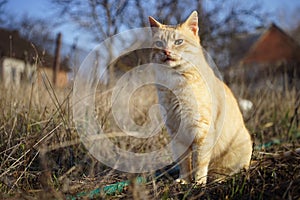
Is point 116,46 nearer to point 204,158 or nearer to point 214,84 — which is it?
point 214,84

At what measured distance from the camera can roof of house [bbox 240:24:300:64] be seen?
18641 millimetres

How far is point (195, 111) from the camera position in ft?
5.93

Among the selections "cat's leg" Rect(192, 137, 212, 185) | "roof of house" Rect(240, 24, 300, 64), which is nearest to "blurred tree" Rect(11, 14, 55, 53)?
"cat's leg" Rect(192, 137, 212, 185)

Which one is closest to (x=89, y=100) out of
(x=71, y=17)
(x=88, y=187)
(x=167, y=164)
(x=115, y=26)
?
(x=167, y=164)

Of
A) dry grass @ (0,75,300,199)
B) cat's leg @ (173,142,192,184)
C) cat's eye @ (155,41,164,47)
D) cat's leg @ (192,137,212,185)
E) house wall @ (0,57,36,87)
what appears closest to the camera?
dry grass @ (0,75,300,199)

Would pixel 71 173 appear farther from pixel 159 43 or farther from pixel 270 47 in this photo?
pixel 270 47

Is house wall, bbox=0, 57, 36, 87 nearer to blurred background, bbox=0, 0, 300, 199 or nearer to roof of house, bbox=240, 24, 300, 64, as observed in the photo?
blurred background, bbox=0, 0, 300, 199

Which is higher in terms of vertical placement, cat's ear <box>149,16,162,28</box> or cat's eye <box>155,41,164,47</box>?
cat's ear <box>149,16,162,28</box>

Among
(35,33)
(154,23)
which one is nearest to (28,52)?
A: (35,33)

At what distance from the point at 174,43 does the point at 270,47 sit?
20.0 metres

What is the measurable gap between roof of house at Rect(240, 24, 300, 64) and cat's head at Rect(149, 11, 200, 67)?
17.6 m

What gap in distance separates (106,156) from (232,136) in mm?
→ 1000

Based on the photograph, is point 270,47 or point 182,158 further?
point 270,47

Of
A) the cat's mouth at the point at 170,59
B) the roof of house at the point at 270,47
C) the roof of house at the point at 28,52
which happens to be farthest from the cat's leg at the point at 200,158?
the roof of house at the point at 270,47
